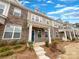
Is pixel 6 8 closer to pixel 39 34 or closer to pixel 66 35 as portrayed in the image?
pixel 39 34

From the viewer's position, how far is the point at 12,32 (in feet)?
41.4

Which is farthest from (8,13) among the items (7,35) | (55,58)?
(55,58)

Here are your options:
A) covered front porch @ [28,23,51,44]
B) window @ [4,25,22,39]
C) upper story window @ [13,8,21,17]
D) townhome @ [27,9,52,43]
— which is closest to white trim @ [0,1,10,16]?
upper story window @ [13,8,21,17]

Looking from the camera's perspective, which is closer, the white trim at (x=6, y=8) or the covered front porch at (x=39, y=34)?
the white trim at (x=6, y=8)

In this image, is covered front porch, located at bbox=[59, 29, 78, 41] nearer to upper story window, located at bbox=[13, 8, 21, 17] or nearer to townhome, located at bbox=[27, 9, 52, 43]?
townhome, located at bbox=[27, 9, 52, 43]

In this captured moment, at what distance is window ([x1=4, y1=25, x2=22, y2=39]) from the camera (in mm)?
12109

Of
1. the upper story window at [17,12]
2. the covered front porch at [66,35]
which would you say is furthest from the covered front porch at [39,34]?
the covered front porch at [66,35]

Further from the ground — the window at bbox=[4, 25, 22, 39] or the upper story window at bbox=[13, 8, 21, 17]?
the upper story window at bbox=[13, 8, 21, 17]

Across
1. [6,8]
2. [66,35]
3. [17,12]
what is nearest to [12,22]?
[6,8]

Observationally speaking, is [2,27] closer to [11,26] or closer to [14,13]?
[11,26]

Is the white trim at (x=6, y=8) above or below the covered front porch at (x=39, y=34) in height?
above

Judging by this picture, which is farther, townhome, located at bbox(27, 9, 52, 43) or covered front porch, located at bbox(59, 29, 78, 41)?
covered front porch, located at bbox(59, 29, 78, 41)

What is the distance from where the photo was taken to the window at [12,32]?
39.7ft

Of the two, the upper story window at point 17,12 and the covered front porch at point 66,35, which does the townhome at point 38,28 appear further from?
the covered front porch at point 66,35
